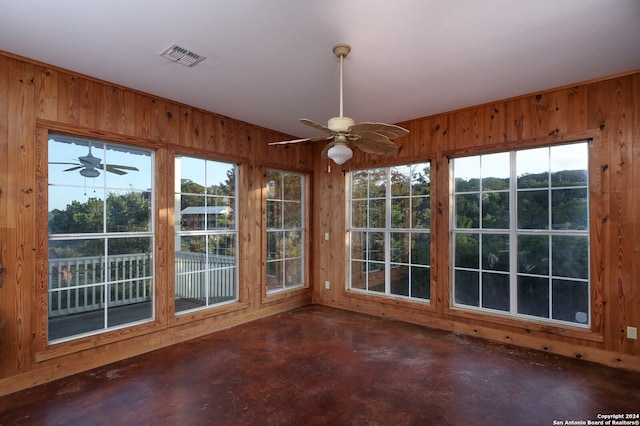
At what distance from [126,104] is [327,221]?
332 centimetres

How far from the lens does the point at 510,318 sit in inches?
147

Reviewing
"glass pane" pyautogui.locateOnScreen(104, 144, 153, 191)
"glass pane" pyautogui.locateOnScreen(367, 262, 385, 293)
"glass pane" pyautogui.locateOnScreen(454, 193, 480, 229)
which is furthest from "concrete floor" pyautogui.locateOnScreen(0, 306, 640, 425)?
"glass pane" pyautogui.locateOnScreen(104, 144, 153, 191)

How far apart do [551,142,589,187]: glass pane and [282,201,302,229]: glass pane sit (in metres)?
3.61

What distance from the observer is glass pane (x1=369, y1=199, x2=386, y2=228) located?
495cm

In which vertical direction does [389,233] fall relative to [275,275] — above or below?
above

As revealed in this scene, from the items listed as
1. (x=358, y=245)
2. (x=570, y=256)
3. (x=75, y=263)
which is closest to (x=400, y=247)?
(x=358, y=245)

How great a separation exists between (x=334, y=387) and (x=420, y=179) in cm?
299

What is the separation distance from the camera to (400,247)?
4746 millimetres

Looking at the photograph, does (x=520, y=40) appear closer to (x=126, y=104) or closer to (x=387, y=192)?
(x=387, y=192)

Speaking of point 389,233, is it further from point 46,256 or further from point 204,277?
point 46,256

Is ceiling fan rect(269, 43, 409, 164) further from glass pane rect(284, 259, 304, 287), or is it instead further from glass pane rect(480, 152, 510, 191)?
glass pane rect(284, 259, 304, 287)

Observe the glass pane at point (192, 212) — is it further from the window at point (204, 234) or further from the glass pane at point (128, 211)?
the glass pane at point (128, 211)

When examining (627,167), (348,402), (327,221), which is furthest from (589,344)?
(327,221)

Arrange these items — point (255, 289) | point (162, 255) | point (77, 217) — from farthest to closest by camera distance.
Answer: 1. point (255, 289)
2. point (162, 255)
3. point (77, 217)
